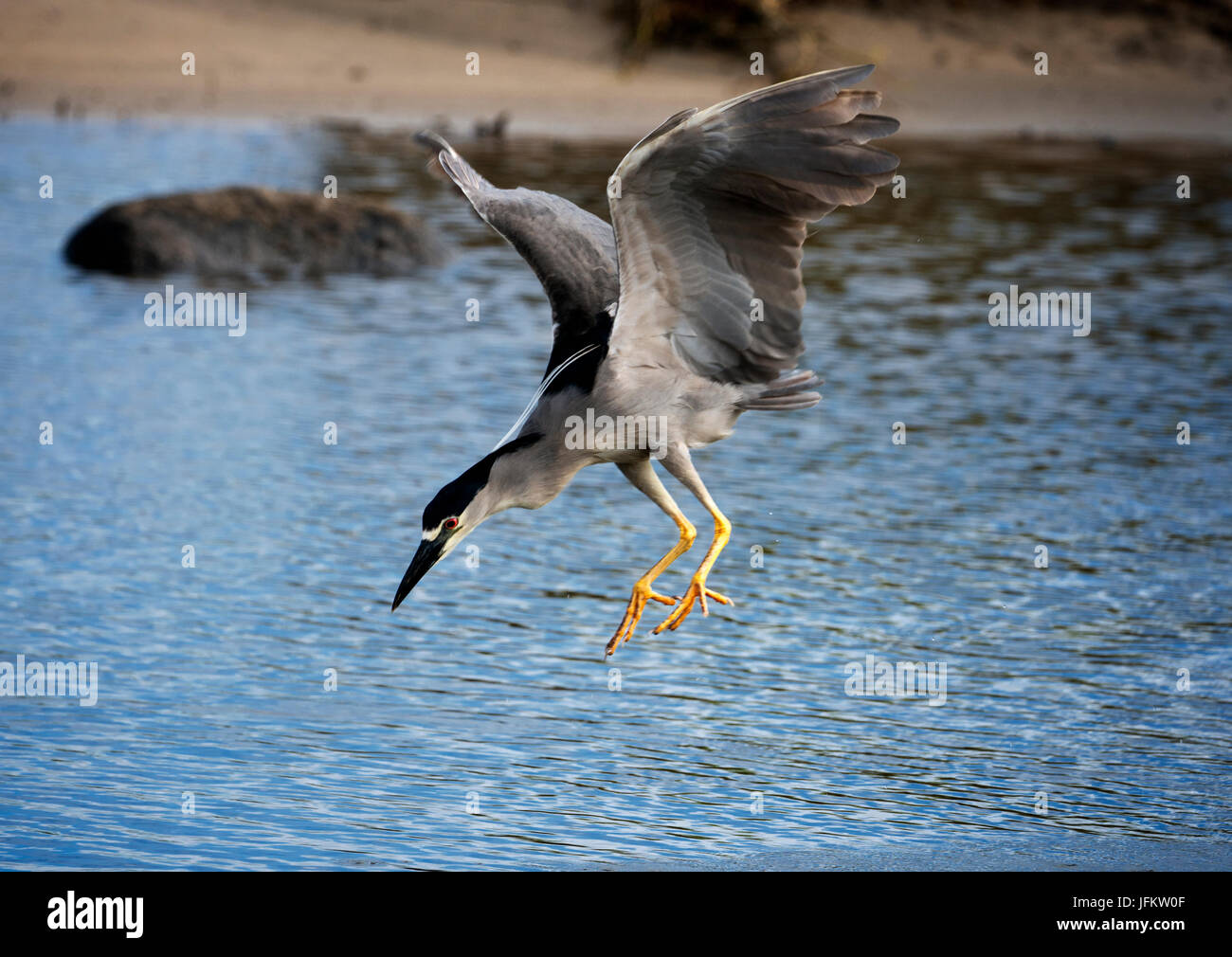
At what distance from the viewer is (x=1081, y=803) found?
8.16 metres

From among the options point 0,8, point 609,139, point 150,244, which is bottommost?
point 150,244

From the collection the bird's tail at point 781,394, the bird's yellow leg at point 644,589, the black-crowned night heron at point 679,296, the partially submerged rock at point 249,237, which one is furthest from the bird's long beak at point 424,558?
the partially submerged rock at point 249,237

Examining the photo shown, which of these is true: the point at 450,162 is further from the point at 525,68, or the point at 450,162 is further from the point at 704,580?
the point at 525,68

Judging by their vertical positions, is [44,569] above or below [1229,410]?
below

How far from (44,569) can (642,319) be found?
4.63 metres

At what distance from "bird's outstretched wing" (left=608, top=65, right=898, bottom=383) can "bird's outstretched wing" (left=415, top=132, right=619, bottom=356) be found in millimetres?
441

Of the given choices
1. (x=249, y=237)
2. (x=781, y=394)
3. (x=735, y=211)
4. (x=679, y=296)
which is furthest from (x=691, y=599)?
(x=249, y=237)

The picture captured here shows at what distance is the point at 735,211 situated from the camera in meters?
7.34

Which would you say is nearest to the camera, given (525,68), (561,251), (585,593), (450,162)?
→ (561,251)

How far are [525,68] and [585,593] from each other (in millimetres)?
17318

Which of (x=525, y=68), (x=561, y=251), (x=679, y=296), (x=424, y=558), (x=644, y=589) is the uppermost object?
(x=525, y=68)

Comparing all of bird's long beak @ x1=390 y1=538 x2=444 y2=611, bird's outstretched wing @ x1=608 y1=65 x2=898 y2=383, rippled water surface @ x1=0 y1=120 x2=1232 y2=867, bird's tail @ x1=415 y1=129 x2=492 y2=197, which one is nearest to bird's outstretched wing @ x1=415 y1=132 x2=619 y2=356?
bird's tail @ x1=415 y1=129 x2=492 y2=197
